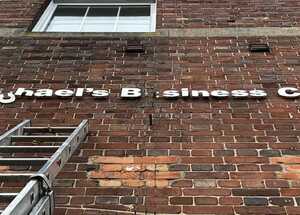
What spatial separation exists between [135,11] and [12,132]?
4536 mm

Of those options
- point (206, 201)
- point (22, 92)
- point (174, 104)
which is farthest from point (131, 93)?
point (206, 201)

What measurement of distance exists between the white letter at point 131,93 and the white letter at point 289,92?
5.42ft

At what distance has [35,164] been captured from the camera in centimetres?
416

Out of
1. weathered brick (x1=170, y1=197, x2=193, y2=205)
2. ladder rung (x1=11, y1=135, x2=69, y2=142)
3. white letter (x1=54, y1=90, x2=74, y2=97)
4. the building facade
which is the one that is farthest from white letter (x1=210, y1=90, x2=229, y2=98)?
ladder rung (x1=11, y1=135, x2=69, y2=142)

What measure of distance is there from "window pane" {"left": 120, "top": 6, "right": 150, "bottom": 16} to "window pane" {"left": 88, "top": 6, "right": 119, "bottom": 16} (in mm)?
123

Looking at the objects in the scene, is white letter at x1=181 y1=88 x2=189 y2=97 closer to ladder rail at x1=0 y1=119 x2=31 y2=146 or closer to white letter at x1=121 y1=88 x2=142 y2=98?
white letter at x1=121 y1=88 x2=142 y2=98

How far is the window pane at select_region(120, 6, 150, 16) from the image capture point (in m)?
8.98

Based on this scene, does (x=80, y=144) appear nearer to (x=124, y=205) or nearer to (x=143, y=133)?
(x=143, y=133)

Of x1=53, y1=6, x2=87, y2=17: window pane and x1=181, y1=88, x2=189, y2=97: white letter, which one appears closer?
x1=181, y1=88, x2=189, y2=97: white letter

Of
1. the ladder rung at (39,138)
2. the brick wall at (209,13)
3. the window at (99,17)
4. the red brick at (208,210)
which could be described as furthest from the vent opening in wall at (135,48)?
the red brick at (208,210)

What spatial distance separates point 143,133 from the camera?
575cm

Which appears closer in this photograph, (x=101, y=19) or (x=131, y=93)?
(x=131, y=93)

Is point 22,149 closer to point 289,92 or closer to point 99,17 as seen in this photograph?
point 289,92

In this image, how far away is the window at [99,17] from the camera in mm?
8484
